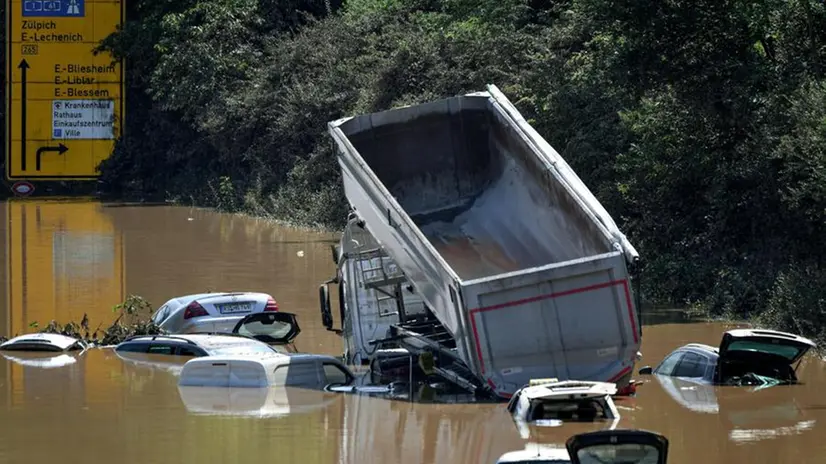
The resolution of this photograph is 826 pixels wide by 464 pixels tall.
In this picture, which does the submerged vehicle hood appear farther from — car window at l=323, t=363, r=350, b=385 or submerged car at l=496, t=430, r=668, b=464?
submerged car at l=496, t=430, r=668, b=464

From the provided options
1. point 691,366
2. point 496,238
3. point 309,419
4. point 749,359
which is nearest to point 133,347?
point 496,238

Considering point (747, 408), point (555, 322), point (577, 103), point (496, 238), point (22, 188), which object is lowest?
point (747, 408)

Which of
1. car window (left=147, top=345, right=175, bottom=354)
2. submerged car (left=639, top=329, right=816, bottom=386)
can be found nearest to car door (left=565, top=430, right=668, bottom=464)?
submerged car (left=639, top=329, right=816, bottom=386)

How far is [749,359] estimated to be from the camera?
17.5 metres

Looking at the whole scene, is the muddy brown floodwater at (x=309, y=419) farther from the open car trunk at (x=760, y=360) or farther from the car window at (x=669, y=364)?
the car window at (x=669, y=364)

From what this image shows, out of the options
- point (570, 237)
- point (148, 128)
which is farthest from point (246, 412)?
point (148, 128)

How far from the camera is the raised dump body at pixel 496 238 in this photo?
52.1ft

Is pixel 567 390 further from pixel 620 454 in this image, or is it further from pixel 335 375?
pixel 620 454

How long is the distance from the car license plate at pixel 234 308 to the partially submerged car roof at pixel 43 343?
89.5 inches

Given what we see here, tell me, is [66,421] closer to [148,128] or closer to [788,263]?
[788,263]

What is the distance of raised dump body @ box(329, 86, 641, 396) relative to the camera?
15875 mm

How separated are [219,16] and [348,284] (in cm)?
2721

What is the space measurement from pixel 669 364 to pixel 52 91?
30967 millimetres

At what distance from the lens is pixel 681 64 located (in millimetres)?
25062
